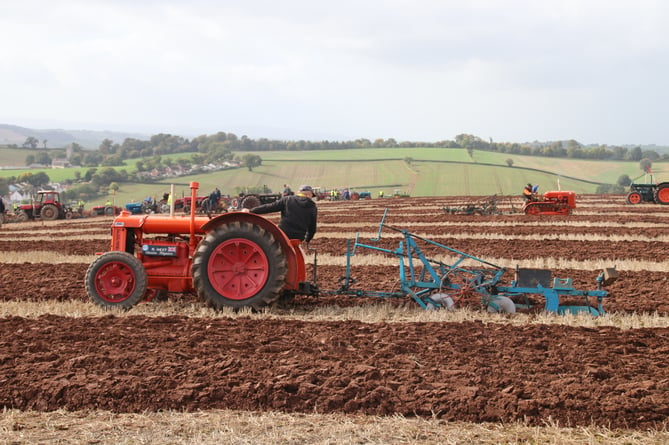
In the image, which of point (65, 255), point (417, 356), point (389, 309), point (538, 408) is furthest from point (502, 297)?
point (65, 255)

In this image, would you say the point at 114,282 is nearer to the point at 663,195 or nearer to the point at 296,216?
the point at 296,216

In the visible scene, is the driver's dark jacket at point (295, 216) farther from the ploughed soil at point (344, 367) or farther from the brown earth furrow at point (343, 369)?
the brown earth furrow at point (343, 369)

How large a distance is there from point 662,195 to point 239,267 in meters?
27.7

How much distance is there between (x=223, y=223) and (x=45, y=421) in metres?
3.45

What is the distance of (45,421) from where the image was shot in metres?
4.47

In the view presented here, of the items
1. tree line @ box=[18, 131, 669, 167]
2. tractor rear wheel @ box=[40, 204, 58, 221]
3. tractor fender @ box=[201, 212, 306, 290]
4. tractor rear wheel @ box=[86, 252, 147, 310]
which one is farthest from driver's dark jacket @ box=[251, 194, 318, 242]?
tree line @ box=[18, 131, 669, 167]

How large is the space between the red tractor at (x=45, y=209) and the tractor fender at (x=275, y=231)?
2747cm

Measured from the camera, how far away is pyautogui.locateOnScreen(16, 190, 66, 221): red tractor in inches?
1270

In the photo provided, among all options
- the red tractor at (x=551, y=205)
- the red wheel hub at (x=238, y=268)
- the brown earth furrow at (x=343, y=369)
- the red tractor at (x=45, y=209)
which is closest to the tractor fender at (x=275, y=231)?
the red wheel hub at (x=238, y=268)

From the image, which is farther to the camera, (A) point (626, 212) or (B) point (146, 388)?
(A) point (626, 212)

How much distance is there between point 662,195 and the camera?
98.3 feet

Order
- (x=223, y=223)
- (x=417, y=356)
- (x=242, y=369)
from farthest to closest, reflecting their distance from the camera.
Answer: (x=223, y=223) < (x=417, y=356) < (x=242, y=369)

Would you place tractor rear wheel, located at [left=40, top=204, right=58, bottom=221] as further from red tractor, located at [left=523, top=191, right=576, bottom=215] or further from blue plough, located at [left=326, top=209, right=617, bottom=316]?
blue plough, located at [left=326, top=209, right=617, bottom=316]

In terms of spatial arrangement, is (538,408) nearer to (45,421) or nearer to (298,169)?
(45,421)
